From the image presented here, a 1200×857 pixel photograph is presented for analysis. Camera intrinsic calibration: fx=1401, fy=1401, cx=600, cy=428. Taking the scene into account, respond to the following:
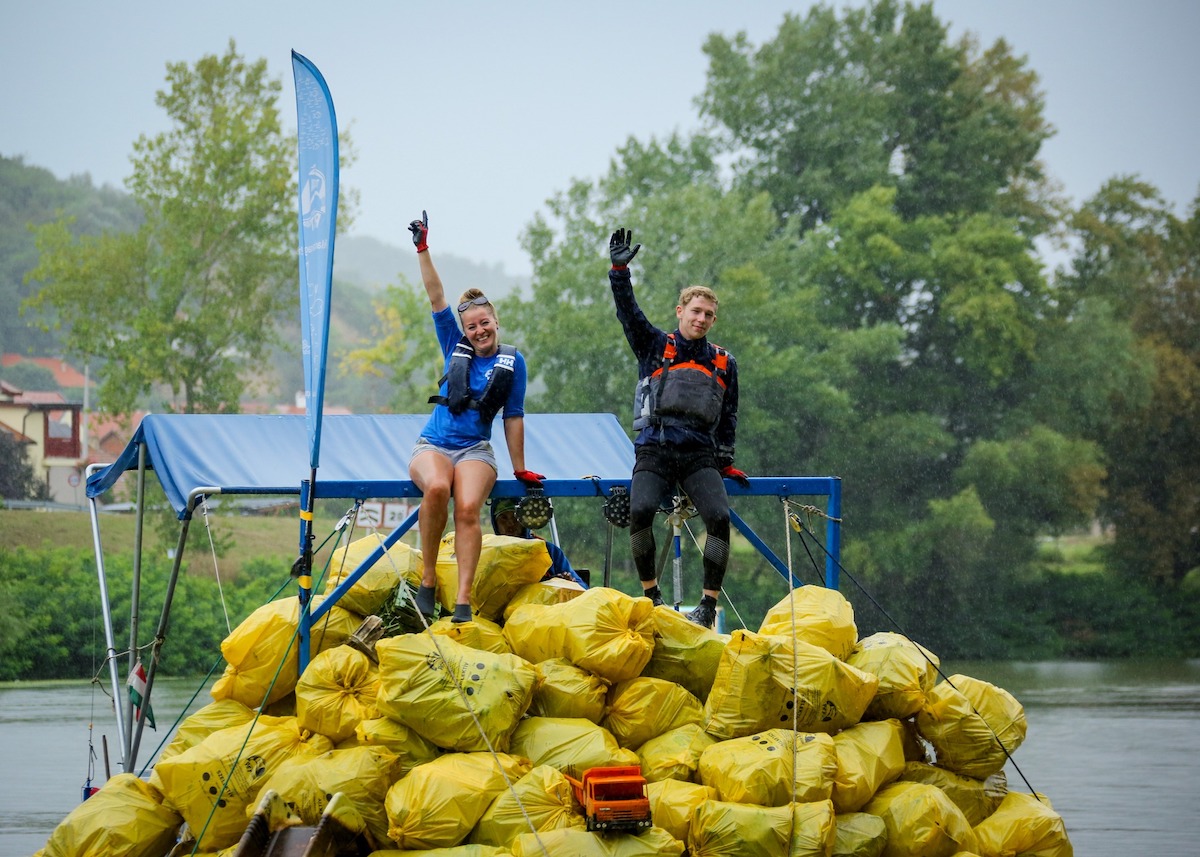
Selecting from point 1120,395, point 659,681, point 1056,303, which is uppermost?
point 1056,303

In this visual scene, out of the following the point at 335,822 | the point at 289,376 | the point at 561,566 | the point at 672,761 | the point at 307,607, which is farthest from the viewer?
the point at 289,376

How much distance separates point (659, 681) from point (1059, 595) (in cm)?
3098

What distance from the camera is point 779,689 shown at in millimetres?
5820

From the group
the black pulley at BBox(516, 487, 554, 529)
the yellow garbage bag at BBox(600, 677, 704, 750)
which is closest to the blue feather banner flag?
the black pulley at BBox(516, 487, 554, 529)

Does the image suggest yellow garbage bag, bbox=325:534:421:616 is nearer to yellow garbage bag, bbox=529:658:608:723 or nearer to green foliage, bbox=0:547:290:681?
yellow garbage bag, bbox=529:658:608:723

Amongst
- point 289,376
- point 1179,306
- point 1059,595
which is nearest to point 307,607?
point 1059,595

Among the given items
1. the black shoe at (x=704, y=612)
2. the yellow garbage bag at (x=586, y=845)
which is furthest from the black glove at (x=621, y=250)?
the yellow garbage bag at (x=586, y=845)

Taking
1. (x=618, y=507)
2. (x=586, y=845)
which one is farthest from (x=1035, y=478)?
(x=586, y=845)

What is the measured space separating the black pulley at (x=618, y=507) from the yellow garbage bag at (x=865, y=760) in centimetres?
151

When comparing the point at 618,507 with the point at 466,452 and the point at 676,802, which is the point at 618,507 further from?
the point at 676,802

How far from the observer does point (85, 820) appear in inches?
234

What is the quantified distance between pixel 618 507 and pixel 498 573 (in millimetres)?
695

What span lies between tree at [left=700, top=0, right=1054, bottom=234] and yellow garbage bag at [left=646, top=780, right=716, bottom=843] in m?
32.2

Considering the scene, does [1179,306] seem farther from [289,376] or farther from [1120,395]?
[289,376]
